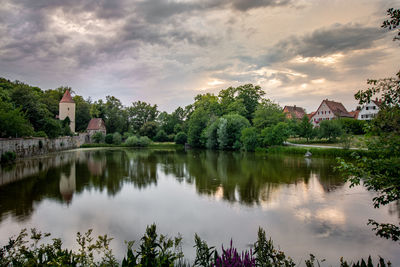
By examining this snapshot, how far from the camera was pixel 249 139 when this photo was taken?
3847cm

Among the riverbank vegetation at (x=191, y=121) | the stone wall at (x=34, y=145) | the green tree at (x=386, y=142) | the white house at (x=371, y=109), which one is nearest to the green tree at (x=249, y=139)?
the riverbank vegetation at (x=191, y=121)

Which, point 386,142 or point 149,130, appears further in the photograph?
point 149,130

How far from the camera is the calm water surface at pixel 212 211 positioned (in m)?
6.36

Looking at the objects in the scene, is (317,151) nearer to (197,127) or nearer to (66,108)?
(197,127)

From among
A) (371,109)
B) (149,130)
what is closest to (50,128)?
(149,130)

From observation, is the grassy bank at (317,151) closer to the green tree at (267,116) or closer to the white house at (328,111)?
the green tree at (267,116)

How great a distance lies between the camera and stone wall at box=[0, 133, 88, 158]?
23.5 m

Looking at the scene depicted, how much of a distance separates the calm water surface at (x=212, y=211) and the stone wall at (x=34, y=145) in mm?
11511

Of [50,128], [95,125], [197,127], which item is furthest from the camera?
[95,125]

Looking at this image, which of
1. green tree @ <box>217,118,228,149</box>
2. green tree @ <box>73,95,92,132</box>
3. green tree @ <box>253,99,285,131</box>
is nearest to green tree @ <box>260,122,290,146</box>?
green tree @ <box>253,99,285,131</box>

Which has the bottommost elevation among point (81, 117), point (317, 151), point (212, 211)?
point (212, 211)

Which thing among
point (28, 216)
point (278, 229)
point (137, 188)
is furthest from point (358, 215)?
point (28, 216)

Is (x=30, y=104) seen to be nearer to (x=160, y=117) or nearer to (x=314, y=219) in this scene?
(x=314, y=219)

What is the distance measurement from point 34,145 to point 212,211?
95.4 ft
